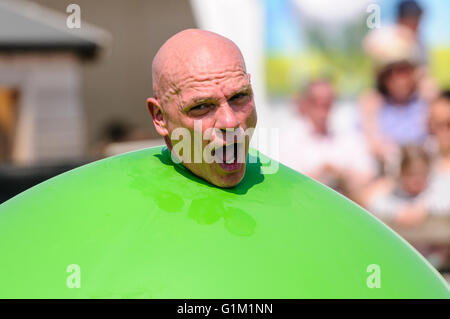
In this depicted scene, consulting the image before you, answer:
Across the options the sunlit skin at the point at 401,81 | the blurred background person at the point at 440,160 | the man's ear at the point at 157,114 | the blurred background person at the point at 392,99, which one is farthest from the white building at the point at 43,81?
the man's ear at the point at 157,114

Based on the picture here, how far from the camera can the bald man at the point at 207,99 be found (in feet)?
7.08

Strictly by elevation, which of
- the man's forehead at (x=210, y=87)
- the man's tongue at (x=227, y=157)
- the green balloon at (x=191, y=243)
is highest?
the man's forehead at (x=210, y=87)

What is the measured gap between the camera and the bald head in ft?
7.12

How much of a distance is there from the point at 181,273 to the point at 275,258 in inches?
9.7

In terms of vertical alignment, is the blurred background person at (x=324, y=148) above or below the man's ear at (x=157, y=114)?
above

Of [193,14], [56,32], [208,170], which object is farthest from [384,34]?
[193,14]

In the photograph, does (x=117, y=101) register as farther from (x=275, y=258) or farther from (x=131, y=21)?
(x=275, y=258)

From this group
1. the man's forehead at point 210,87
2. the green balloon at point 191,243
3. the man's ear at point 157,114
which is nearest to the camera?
the green balloon at point 191,243

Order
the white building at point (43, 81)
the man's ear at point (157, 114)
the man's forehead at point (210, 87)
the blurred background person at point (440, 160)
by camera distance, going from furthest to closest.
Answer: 1. the white building at point (43, 81)
2. the blurred background person at point (440, 160)
3. the man's ear at point (157, 114)
4. the man's forehead at point (210, 87)

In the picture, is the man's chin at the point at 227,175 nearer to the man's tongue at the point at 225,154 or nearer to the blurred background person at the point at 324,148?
the man's tongue at the point at 225,154

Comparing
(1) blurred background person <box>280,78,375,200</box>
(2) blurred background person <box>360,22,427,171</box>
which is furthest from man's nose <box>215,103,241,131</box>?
(2) blurred background person <box>360,22,427,171</box>

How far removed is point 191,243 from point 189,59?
543mm

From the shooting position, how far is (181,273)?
189 centimetres

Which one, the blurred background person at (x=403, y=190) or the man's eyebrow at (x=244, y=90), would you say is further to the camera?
the blurred background person at (x=403, y=190)
